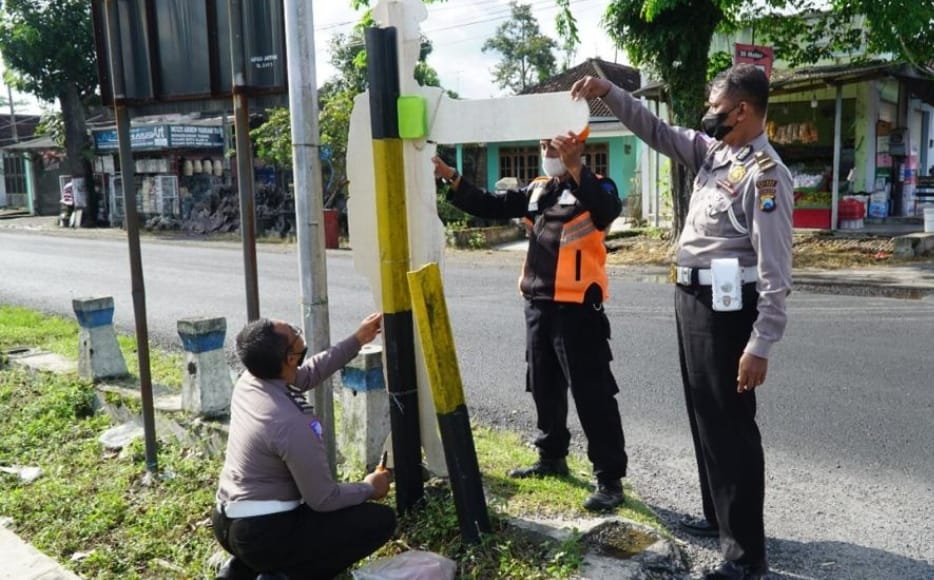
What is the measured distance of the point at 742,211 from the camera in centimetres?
303

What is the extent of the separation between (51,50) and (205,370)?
28645mm

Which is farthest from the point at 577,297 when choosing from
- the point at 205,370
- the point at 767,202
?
the point at 205,370

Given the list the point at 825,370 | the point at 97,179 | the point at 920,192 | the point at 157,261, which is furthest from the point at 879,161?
the point at 97,179

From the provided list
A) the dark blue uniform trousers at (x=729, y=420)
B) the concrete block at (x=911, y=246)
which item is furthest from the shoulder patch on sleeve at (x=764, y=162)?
the concrete block at (x=911, y=246)

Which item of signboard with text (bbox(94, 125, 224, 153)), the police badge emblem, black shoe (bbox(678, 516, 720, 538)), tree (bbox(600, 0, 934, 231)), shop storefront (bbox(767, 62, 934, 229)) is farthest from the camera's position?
signboard with text (bbox(94, 125, 224, 153))

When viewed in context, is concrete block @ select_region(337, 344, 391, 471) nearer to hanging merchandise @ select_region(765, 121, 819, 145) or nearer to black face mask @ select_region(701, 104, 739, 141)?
black face mask @ select_region(701, 104, 739, 141)

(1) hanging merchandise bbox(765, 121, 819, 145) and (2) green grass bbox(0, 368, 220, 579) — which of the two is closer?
(2) green grass bbox(0, 368, 220, 579)

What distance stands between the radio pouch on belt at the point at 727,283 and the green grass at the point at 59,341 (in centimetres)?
434

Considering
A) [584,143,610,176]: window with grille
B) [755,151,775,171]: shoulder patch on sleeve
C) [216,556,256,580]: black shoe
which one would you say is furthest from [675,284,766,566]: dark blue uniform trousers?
[584,143,610,176]: window with grille

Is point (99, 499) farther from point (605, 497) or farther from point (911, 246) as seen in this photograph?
point (911, 246)

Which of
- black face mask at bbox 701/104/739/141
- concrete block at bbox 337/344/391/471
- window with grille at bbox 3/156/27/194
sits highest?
window with grille at bbox 3/156/27/194

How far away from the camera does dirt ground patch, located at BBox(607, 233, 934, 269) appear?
13625 millimetres

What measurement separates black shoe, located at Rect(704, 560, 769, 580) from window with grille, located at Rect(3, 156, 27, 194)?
48.3m

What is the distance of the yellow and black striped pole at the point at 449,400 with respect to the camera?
3.30 metres
